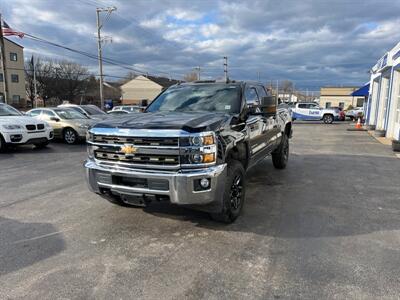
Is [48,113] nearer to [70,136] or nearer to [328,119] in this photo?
[70,136]

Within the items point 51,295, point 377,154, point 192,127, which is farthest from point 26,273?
point 377,154

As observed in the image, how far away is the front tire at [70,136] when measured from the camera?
506 inches

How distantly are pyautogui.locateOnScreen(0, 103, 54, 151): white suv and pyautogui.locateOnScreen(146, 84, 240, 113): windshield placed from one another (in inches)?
258

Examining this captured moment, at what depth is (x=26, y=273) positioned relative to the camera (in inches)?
124

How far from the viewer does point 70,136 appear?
42.5 ft

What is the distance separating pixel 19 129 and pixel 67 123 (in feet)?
9.36

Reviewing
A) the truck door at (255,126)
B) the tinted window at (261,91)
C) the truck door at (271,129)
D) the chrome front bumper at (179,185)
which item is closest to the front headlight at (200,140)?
the chrome front bumper at (179,185)

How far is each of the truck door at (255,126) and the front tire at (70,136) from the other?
9102mm

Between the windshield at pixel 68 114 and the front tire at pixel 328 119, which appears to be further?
the front tire at pixel 328 119

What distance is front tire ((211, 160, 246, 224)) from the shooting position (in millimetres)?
4071

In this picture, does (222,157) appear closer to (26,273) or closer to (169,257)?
(169,257)

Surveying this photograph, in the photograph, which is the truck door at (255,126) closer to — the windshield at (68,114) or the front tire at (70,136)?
the front tire at (70,136)

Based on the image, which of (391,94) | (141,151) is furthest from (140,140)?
(391,94)

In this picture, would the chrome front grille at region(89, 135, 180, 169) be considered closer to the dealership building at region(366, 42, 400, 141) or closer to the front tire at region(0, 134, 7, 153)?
the front tire at region(0, 134, 7, 153)
